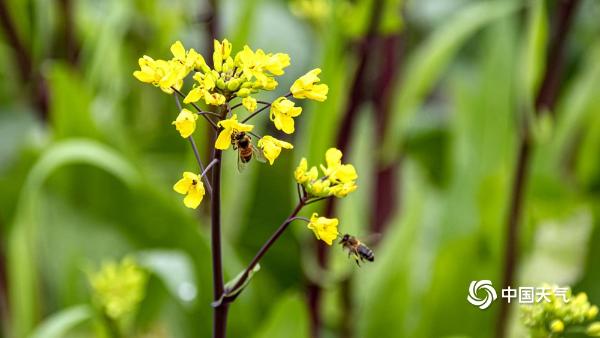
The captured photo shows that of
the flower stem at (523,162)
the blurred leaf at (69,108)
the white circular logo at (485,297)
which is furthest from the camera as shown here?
the blurred leaf at (69,108)

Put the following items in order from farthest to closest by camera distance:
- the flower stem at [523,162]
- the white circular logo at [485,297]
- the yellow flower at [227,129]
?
the flower stem at [523,162]
the white circular logo at [485,297]
the yellow flower at [227,129]

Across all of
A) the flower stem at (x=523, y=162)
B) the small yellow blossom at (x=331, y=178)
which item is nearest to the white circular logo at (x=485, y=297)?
the flower stem at (x=523, y=162)

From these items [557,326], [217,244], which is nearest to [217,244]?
[217,244]

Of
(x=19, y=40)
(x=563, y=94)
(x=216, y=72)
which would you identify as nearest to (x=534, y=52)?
(x=216, y=72)

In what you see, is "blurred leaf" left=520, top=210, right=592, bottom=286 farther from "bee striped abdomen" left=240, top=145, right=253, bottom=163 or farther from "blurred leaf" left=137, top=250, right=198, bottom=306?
"bee striped abdomen" left=240, top=145, right=253, bottom=163

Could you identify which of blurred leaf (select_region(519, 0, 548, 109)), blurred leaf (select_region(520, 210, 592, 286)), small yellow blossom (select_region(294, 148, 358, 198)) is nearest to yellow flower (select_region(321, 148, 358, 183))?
small yellow blossom (select_region(294, 148, 358, 198))

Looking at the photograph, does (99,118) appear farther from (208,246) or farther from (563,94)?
(563,94)

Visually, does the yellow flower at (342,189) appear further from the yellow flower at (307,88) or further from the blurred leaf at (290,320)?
the blurred leaf at (290,320)
